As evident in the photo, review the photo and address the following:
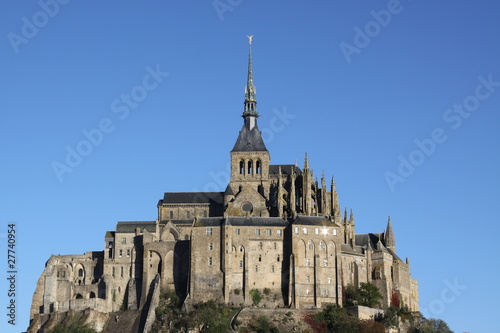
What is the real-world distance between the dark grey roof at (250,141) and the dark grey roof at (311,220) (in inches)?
703

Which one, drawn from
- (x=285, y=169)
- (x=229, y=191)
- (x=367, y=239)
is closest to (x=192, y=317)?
(x=229, y=191)

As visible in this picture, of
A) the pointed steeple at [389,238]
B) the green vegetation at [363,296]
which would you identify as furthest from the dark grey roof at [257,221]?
the pointed steeple at [389,238]

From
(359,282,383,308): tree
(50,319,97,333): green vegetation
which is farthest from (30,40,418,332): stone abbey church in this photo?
(50,319,97,333): green vegetation

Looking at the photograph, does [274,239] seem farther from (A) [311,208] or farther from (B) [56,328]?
(B) [56,328]

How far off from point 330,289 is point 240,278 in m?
11.1

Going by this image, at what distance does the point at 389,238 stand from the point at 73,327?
152ft

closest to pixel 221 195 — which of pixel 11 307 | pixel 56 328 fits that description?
pixel 56 328

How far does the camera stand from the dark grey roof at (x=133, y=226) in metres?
139

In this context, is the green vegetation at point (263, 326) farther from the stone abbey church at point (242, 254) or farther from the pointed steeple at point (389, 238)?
the pointed steeple at point (389, 238)

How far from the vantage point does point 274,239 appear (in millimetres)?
130500

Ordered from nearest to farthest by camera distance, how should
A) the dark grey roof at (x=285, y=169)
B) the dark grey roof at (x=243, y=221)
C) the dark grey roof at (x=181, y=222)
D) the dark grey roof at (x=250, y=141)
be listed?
the dark grey roof at (x=243, y=221), the dark grey roof at (x=181, y=222), the dark grey roof at (x=285, y=169), the dark grey roof at (x=250, y=141)

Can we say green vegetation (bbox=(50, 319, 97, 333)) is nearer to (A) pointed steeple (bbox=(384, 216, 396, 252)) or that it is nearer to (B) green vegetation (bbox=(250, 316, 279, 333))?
(B) green vegetation (bbox=(250, 316, 279, 333))

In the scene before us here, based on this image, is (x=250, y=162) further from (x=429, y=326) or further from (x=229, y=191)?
(x=429, y=326)

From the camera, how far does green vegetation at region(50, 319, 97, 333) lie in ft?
417
